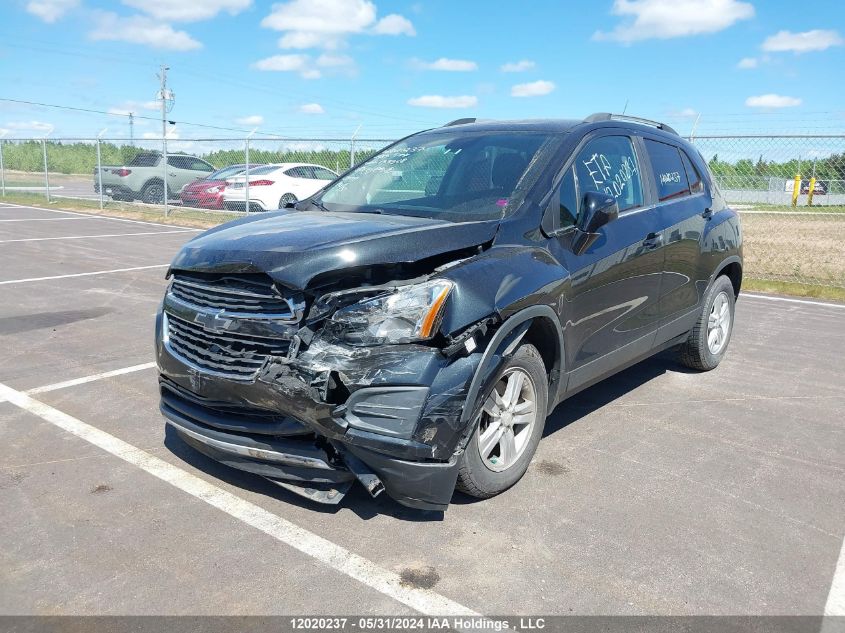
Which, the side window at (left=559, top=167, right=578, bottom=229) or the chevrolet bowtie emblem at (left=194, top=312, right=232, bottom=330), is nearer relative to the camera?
the chevrolet bowtie emblem at (left=194, top=312, right=232, bottom=330)

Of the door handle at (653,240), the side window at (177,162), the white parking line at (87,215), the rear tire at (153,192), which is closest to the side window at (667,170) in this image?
the door handle at (653,240)

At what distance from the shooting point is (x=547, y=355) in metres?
3.88

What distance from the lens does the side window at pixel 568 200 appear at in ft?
13.0

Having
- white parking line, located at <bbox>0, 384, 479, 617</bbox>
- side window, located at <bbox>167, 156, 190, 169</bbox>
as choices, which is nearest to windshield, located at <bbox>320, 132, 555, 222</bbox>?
white parking line, located at <bbox>0, 384, 479, 617</bbox>

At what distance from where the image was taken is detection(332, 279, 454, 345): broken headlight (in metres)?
3.06

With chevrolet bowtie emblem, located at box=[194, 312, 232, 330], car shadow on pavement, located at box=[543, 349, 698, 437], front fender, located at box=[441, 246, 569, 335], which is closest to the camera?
front fender, located at box=[441, 246, 569, 335]

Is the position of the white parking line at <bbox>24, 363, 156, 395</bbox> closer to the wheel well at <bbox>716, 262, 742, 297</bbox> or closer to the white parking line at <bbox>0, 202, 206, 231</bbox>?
the wheel well at <bbox>716, 262, 742, 297</bbox>

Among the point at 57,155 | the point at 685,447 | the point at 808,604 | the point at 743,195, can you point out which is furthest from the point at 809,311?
the point at 57,155

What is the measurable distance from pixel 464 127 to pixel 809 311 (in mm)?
5820

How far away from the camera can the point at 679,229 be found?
5.05m

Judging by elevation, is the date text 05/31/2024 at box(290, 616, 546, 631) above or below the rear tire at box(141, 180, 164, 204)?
below

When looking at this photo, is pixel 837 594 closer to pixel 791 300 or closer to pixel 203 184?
pixel 791 300

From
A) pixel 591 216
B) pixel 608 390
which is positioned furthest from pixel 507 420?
pixel 608 390

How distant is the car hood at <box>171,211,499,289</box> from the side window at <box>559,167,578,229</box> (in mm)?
516
